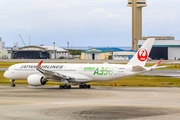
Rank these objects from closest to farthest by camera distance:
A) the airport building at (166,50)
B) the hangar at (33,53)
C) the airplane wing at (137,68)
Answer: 1. the airplane wing at (137,68)
2. the airport building at (166,50)
3. the hangar at (33,53)

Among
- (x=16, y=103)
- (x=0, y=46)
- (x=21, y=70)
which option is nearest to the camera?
(x=16, y=103)

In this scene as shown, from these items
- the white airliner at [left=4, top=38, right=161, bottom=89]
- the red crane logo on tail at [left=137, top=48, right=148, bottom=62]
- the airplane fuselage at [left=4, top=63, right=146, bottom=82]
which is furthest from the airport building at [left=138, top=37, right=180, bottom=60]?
the red crane logo on tail at [left=137, top=48, right=148, bottom=62]

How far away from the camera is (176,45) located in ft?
540

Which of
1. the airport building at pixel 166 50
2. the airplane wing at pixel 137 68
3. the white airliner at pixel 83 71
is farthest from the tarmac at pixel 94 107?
the airport building at pixel 166 50

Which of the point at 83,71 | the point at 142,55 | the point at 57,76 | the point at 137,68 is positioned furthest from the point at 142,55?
the point at 57,76

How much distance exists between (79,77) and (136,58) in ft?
27.1

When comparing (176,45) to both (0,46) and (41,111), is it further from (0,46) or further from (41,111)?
(41,111)

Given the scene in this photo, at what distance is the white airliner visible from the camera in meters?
43.0

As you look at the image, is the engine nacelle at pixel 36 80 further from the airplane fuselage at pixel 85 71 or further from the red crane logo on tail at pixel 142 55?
the red crane logo on tail at pixel 142 55

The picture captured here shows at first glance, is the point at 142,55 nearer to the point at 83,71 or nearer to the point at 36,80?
the point at 83,71

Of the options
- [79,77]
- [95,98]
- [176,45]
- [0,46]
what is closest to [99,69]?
[79,77]

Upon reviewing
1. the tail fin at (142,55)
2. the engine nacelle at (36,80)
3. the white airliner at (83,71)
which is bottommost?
the engine nacelle at (36,80)

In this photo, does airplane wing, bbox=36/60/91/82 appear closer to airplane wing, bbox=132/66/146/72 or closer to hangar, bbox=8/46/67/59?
airplane wing, bbox=132/66/146/72

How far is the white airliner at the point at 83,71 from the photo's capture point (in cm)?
4297
